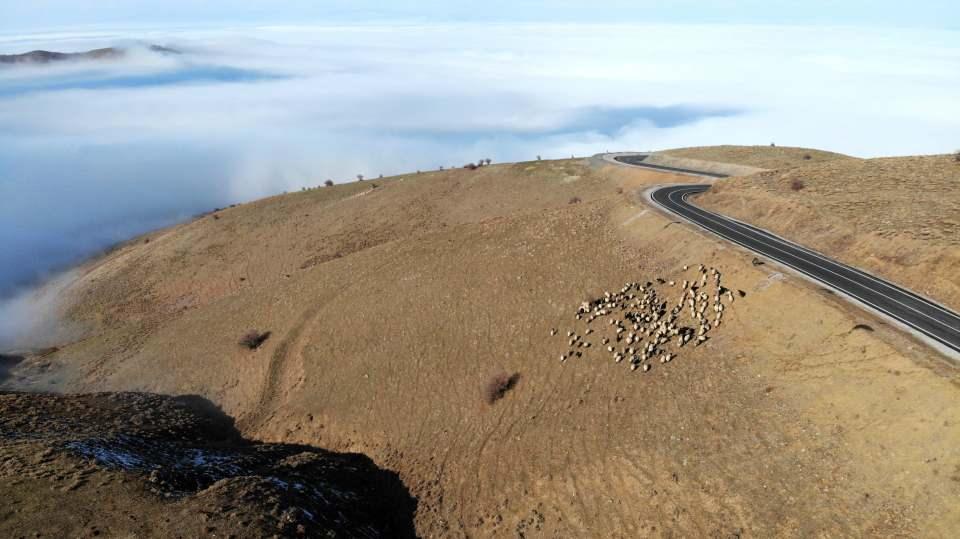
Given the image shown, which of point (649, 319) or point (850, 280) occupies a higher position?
point (850, 280)

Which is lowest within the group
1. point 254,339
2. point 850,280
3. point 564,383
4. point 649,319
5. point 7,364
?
point 7,364

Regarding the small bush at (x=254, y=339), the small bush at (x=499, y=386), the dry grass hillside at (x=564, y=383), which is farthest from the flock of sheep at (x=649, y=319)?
the small bush at (x=254, y=339)

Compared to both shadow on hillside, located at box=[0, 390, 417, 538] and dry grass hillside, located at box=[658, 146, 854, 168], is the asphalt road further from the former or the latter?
dry grass hillside, located at box=[658, 146, 854, 168]

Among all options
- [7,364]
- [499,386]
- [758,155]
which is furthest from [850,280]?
[7,364]

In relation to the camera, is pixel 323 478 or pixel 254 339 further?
pixel 254 339

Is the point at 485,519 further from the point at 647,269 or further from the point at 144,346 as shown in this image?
the point at 144,346

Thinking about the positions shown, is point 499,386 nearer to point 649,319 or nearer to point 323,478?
point 649,319

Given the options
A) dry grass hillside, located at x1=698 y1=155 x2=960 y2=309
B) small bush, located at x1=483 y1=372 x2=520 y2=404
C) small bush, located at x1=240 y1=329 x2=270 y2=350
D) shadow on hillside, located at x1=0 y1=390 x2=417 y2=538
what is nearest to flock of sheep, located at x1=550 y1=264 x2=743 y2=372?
small bush, located at x1=483 y1=372 x2=520 y2=404
